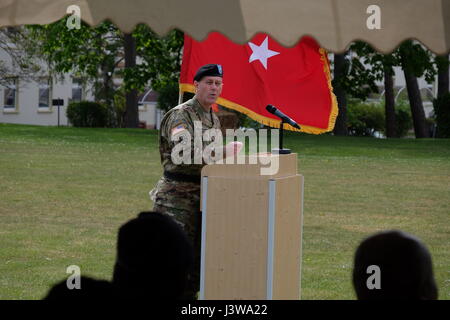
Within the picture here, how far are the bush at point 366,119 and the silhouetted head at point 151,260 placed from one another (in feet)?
143

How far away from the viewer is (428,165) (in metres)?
25.1

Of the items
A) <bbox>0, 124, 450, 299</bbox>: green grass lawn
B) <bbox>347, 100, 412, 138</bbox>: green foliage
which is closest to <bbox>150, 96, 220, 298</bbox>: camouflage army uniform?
<bbox>0, 124, 450, 299</bbox>: green grass lawn

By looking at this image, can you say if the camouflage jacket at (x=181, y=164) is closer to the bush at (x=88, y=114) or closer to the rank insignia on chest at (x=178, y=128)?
the rank insignia on chest at (x=178, y=128)

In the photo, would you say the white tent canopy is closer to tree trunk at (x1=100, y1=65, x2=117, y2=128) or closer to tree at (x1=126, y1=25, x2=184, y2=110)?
tree at (x1=126, y1=25, x2=184, y2=110)

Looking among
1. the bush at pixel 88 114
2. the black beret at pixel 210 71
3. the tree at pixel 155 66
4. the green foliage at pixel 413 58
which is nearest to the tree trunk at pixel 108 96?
the bush at pixel 88 114

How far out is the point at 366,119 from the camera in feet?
159

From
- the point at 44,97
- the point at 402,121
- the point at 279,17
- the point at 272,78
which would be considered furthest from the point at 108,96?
the point at 279,17

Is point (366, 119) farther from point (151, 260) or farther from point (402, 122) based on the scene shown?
point (151, 260)

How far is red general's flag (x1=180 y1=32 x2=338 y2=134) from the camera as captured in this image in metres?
7.63

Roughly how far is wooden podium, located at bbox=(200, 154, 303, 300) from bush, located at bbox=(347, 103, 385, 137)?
135 ft

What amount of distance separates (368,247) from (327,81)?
448cm

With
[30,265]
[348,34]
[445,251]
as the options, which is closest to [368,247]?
[348,34]

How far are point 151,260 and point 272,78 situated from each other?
4329mm

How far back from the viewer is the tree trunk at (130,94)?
43.4 m
